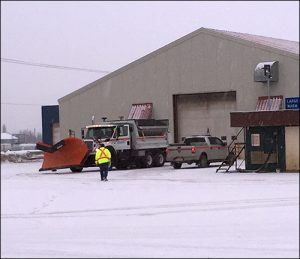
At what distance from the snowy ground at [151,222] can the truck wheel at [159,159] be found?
499 inches

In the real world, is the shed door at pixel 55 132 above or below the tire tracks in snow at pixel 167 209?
above

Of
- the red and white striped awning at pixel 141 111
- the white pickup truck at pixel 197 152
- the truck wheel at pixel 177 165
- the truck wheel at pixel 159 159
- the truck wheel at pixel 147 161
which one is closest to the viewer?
the white pickup truck at pixel 197 152

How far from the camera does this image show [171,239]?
924 centimetres

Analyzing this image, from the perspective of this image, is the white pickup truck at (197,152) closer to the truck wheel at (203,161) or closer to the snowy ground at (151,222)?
the truck wheel at (203,161)

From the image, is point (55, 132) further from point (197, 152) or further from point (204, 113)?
point (197, 152)

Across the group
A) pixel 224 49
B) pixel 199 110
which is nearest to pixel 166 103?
pixel 199 110

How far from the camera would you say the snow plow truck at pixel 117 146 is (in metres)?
25.6

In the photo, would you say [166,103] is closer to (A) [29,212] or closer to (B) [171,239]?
(A) [29,212]

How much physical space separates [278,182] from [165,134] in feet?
41.2

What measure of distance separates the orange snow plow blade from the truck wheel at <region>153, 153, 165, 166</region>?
473cm

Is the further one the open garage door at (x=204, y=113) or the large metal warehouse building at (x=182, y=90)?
the open garage door at (x=204, y=113)

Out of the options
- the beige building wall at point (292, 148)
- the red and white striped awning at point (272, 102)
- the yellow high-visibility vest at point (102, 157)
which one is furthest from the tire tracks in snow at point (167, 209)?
the beige building wall at point (292, 148)

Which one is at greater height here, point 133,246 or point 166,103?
point 166,103

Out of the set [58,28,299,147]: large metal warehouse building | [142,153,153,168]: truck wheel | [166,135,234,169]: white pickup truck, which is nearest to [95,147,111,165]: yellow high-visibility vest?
[58,28,299,147]: large metal warehouse building
